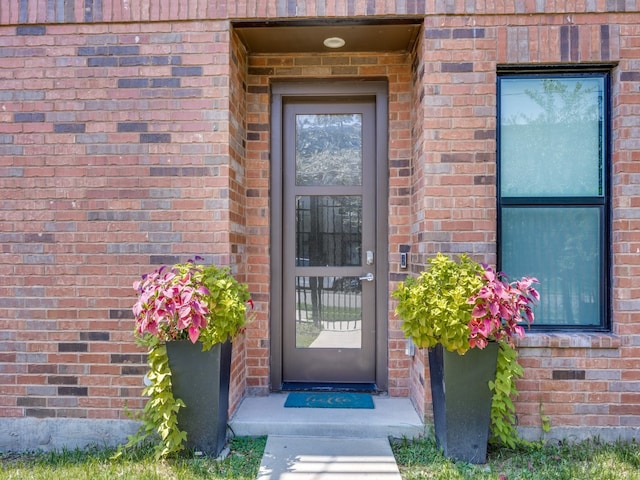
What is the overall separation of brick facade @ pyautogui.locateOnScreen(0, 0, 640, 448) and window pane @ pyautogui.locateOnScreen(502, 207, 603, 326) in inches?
6.7

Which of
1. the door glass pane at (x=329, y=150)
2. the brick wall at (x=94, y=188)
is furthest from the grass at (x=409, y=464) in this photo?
the door glass pane at (x=329, y=150)

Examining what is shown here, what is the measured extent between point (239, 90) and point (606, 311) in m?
3.16

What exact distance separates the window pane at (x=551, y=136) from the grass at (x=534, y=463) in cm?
174

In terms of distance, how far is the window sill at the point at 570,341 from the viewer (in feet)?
10.0

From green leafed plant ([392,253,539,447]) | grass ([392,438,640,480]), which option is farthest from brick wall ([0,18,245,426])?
grass ([392,438,640,480])

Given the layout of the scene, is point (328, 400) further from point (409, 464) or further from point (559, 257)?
point (559, 257)

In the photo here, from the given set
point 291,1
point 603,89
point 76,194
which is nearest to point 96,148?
point 76,194

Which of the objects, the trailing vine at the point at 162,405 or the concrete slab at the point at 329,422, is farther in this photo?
the concrete slab at the point at 329,422

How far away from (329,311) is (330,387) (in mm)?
634

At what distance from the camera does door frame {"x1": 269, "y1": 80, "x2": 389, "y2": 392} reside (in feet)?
12.2

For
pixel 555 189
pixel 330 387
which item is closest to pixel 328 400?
pixel 330 387

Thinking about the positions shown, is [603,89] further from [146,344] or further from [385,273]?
[146,344]

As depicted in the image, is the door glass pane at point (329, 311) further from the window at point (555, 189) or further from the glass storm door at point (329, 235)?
the window at point (555, 189)

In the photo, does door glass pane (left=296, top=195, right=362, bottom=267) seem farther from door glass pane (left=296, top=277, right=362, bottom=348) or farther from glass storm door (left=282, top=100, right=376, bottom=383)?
door glass pane (left=296, top=277, right=362, bottom=348)
